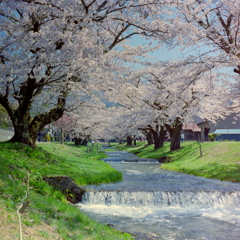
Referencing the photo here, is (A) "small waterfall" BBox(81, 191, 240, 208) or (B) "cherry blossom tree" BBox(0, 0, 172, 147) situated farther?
(A) "small waterfall" BBox(81, 191, 240, 208)

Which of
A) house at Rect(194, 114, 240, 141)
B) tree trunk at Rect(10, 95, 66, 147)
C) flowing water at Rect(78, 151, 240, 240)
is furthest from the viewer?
house at Rect(194, 114, 240, 141)

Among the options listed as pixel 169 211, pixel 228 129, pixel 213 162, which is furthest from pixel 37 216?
pixel 228 129

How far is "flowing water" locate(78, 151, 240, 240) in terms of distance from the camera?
9.16 meters

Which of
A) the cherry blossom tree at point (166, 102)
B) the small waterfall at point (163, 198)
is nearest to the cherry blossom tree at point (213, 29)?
the small waterfall at point (163, 198)

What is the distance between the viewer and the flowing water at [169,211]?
9.16 metres

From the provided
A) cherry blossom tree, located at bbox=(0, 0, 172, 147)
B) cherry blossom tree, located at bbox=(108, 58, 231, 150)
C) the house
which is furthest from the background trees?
the house

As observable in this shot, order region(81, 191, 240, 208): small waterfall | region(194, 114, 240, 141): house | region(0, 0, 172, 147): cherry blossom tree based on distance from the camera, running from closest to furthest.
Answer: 1. region(0, 0, 172, 147): cherry blossom tree
2. region(81, 191, 240, 208): small waterfall
3. region(194, 114, 240, 141): house

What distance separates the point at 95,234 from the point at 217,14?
12560mm

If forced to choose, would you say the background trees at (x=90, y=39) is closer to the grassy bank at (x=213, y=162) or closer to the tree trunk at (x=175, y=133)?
the grassy bank at (x=213, y=162)

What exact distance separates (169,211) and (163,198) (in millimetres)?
1168

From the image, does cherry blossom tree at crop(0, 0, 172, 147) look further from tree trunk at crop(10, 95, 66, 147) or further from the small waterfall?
the small waterfall

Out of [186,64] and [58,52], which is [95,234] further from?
[186,64]

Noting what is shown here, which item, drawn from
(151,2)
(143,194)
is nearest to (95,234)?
(143,194)

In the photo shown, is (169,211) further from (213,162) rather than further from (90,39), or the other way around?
(213,162)
